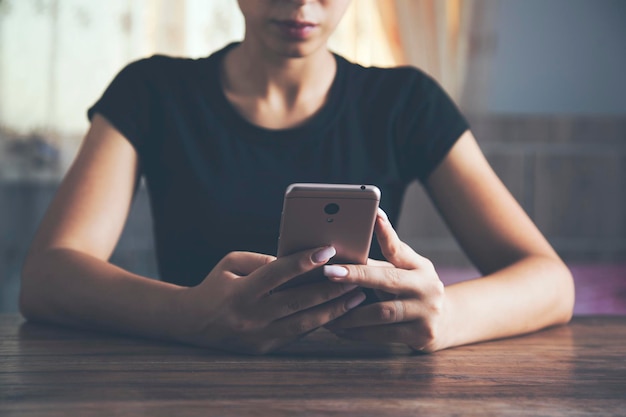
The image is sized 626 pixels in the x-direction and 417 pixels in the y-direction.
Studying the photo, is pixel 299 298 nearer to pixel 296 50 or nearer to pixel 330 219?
pixel 330 219

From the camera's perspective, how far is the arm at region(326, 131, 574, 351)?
77cm

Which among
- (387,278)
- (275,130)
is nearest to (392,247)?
(387,278)

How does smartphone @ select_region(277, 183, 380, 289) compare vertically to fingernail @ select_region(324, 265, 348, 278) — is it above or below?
above

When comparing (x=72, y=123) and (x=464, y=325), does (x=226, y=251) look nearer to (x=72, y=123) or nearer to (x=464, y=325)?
(x=464, y=325)

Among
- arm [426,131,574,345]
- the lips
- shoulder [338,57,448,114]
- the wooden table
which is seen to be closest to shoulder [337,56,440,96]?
shoulder [338,57,448,114]

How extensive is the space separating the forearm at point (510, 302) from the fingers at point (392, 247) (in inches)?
3.5

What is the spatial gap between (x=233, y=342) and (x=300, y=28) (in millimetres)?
499

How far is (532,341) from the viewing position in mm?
893

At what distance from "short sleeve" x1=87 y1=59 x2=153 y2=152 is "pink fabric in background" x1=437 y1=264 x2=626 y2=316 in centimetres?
181

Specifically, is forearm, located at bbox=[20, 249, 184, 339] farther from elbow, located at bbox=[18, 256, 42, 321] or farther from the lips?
the lips

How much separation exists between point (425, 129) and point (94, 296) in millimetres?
623

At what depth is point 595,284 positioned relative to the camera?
2.89 metres

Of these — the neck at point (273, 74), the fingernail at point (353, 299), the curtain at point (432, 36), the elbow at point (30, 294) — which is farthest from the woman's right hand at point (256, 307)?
the curtain at point (432, 36)

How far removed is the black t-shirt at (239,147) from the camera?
1.17 m
